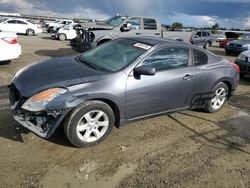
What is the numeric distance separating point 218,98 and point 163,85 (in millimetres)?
1812

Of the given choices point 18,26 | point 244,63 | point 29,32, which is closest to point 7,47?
point 244,63

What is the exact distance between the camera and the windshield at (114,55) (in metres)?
4.67

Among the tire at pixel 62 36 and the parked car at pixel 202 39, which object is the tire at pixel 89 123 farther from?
the tire at pixel 62 36

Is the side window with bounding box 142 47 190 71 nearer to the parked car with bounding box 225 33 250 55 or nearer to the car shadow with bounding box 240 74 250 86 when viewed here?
the car shadow with bounding box 240 74 250 86

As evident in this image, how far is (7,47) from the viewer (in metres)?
9.39

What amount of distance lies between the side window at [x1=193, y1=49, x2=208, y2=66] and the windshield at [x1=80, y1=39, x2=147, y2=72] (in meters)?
1.14

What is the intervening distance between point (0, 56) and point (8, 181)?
6.75 meters

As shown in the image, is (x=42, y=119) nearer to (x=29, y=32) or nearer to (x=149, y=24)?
(x=149, y=24)

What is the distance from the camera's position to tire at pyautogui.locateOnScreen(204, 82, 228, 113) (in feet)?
19.4

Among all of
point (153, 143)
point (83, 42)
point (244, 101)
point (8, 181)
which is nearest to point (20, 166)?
point (8, 181)

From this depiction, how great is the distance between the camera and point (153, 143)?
4605 mm

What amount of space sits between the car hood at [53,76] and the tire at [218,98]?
102 inches

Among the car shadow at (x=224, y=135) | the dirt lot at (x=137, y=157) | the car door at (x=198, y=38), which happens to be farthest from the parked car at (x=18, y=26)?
the car shadow at (x=224, y=135)

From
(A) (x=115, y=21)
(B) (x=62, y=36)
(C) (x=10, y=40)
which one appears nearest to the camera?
(C) (x=10, y=40)
